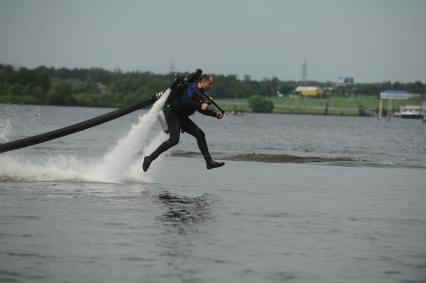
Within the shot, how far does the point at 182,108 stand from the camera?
59.3 ft

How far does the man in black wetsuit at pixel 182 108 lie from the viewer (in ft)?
58.4

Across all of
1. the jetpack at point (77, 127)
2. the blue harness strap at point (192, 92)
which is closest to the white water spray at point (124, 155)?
the jetpack at point (77, 127)

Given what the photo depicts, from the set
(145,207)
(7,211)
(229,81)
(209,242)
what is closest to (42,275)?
(209,242)

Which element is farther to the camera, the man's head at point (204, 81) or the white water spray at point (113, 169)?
the white water spray at point (113, 169)

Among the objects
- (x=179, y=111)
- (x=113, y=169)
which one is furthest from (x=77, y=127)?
(x=179, y=111)

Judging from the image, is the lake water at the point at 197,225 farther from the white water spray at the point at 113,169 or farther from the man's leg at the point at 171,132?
the man's leg at the point at 171,132

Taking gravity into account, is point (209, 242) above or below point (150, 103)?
below

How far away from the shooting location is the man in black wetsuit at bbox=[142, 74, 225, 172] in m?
17.8

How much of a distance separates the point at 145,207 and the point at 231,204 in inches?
67.4

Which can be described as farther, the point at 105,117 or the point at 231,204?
the point at 105,117

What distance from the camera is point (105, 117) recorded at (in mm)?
18438

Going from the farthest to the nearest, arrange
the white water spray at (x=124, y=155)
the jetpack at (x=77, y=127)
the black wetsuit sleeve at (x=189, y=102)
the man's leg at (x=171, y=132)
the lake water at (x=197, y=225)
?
the white water spray at (x=124, y=155) → the man's leg at (x=171, y=132) → the jetpack at (x=77, y=127) → the black wetsuit sleeve at (x=189, y=102) → the lake water at (x=197, y=225)

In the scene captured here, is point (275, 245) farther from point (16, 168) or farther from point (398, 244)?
point (16, 168)

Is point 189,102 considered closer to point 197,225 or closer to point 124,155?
point 124,155
